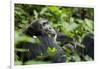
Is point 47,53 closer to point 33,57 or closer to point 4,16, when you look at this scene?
point 33,57

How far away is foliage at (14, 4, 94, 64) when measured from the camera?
6.29 ft

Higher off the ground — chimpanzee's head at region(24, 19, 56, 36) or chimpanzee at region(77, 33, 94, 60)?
chimpanzee's head at region(24, 19, 56, 36)

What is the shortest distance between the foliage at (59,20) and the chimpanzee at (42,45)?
0.10 ft

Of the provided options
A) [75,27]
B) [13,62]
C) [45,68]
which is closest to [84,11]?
[75,27]

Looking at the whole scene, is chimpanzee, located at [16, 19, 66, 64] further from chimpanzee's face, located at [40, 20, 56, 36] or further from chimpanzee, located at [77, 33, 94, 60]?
chimpanzee, located at [77, 33, 94, 60]

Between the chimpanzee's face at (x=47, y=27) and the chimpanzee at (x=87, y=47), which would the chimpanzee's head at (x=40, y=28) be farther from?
the chimpanzee at (x=87, y=47)

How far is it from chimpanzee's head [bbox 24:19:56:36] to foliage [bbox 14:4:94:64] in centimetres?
3

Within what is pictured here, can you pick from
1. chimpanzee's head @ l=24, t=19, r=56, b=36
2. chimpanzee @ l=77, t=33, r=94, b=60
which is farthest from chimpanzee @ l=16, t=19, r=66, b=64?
chimpanzee @ l=77, t=33, r=94, b=60

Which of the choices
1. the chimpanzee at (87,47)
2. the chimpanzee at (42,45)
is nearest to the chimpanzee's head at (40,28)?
the chimpanzee at (42,45)

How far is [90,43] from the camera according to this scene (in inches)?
84.4

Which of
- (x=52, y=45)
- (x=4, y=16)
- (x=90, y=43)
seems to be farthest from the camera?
(x=90, y=43)

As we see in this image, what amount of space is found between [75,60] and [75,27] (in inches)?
12.8

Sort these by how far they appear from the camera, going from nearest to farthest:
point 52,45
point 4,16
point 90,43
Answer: point 4,16
point 52,45
point 90,43

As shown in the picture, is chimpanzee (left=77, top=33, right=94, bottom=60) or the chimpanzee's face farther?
chimpanzee (left=77, top=33, right=94, bottom=60)
